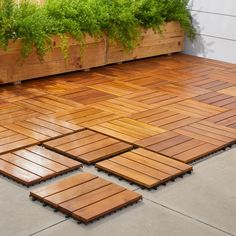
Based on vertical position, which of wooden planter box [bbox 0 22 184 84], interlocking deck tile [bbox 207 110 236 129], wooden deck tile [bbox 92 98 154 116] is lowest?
wooden deck tile [bbox 92 98 154 116]

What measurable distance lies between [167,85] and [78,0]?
1.19m

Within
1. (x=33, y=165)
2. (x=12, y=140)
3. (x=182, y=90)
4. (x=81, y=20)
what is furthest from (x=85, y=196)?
(x=81, y=20)

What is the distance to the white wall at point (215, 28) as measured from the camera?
623cm

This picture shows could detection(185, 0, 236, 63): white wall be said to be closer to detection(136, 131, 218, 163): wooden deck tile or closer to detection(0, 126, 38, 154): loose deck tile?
detection(136, 131, 218, 163): wooden deck tile

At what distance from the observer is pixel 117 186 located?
294 cm

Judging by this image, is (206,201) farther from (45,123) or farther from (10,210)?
(45,123)

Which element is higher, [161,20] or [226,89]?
[161,20]

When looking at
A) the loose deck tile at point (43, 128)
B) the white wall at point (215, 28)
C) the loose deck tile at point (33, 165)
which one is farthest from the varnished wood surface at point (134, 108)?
the white wall at point (215, 28)

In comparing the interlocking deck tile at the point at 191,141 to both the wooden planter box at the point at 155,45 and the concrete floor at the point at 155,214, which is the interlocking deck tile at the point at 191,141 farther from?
the wooden planter box at the point at 155,45

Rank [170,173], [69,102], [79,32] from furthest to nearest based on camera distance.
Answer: [79,32] → [69,102] → [170,173]

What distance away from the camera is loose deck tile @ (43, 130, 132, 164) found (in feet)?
10.9

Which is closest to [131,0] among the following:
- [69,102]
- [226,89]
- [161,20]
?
[161,20]

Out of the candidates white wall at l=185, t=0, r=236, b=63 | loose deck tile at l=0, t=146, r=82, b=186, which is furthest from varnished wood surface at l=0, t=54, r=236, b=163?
white wall at l=185, t=0, r=236, b=63

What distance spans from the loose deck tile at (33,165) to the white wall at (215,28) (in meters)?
3.54
